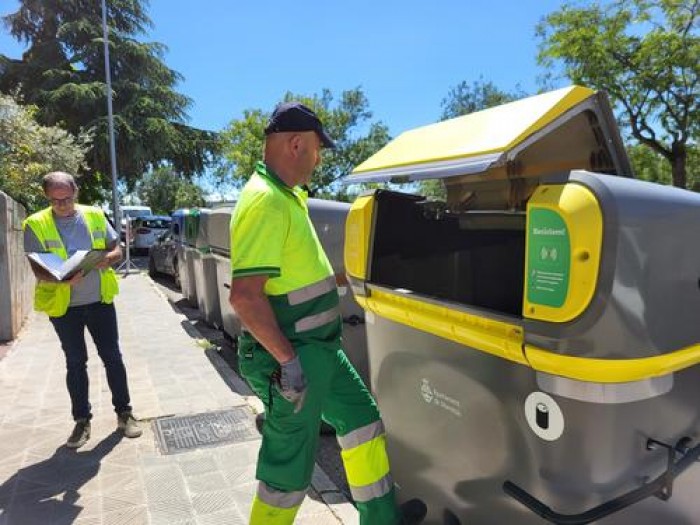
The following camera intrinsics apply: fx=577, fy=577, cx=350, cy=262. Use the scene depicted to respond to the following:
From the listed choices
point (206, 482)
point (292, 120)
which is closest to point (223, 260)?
point (206, 482)

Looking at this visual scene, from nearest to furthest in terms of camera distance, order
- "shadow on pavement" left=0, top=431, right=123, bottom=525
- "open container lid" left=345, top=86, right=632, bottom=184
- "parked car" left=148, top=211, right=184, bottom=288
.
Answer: "open container lid" left=345, top=86, right=632, bottom=184
"shadow on pavement" left=0, top=431, right=123, bottom=525
"parked car" left=148, top=211, right=184, bottom=288

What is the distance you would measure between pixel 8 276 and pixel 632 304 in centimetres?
717

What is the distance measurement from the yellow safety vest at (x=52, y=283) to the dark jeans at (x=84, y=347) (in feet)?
0.28

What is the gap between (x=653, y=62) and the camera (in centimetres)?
1616

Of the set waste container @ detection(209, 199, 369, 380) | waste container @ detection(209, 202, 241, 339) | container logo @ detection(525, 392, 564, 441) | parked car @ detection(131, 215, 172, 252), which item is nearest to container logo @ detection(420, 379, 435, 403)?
container logo @ detection(525, 392, 564, 441)

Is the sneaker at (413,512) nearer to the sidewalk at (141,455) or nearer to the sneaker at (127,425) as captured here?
the sidewalk at (141,455)

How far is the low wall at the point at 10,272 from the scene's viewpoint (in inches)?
268

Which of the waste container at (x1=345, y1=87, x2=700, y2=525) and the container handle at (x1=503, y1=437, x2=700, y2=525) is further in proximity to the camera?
the container handle at (x1=503, y1=437, x2=700, y2=525)

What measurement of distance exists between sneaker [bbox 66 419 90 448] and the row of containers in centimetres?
233

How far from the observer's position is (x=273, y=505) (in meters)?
2.29

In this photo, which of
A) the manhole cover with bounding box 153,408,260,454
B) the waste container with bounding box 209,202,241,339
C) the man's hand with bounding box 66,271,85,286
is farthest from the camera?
the waste container with bounding box 209,202,241,339

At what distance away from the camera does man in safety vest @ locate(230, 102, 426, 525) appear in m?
2.13

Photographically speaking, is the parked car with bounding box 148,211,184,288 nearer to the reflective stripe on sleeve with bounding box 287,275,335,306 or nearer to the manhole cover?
the manhole cover

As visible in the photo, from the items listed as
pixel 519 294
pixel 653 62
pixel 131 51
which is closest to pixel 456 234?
pixel 519 294
